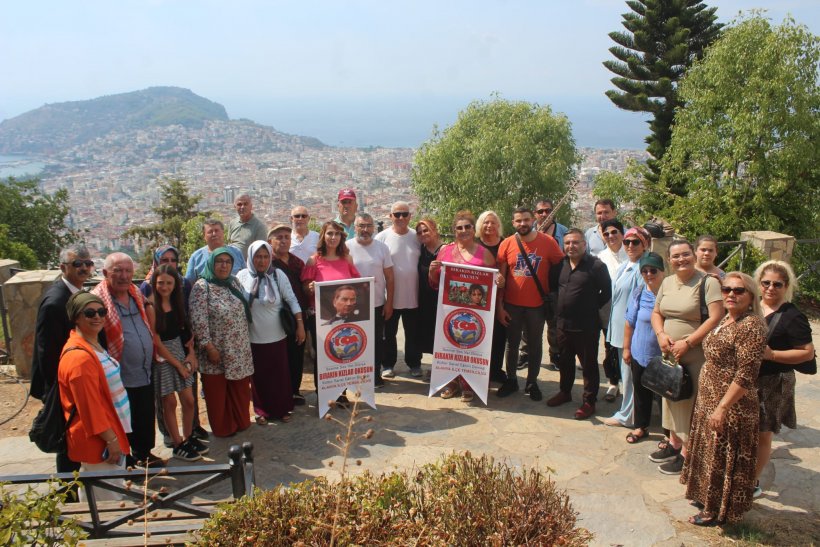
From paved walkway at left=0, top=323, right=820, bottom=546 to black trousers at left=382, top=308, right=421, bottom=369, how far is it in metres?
0.41

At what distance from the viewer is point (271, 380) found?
5176mm

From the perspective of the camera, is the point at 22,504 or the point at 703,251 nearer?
the point at 22,504

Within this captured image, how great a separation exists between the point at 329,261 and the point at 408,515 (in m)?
3.11

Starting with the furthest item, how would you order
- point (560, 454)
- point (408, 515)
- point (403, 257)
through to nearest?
point (403, 257)
point (560, 454)
point (408, 515)

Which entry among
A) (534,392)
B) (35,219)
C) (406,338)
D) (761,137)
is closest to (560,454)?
(534,392)

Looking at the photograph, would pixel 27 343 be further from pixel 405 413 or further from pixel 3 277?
pixel 405 413

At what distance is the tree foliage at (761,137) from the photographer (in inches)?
474

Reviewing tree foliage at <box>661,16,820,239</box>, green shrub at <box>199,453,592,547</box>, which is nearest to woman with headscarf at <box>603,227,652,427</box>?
green shrub at <box>199,453,592,547</box>

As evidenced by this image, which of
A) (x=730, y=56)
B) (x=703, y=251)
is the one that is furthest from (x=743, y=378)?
(x=730, y=56)

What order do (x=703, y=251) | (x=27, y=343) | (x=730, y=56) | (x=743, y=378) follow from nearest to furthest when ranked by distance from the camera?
(x=743, y=378), (x=703, y=251), (x=27, y=343), (x=730, y=56)

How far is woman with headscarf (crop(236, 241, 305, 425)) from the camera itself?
5.01m

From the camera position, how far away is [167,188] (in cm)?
3097

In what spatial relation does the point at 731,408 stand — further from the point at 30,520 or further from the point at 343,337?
the point at 30,520

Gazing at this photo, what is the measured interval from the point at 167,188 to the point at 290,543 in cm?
3119
